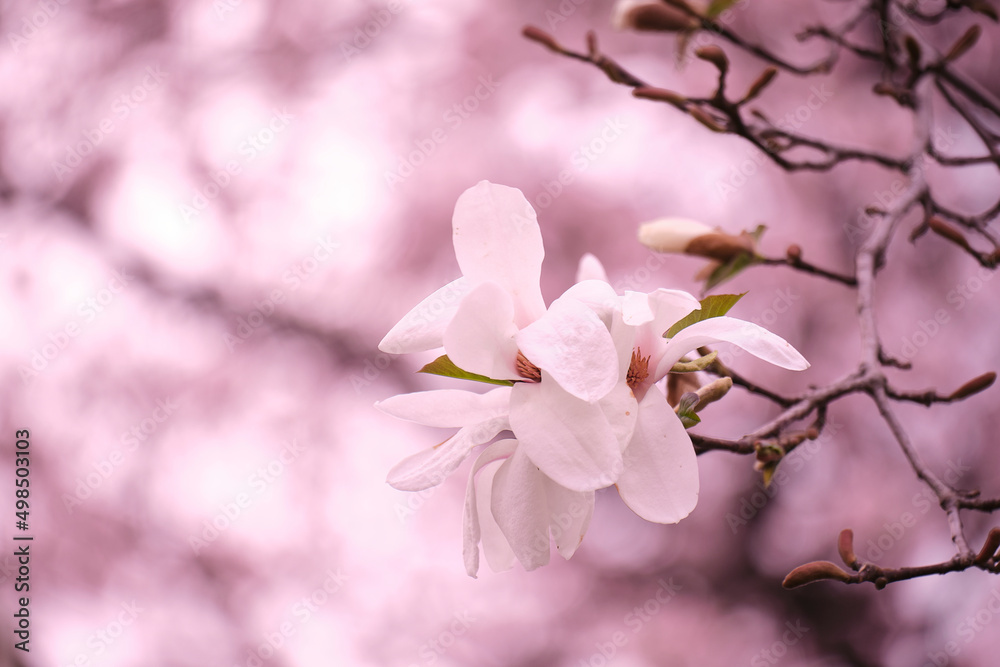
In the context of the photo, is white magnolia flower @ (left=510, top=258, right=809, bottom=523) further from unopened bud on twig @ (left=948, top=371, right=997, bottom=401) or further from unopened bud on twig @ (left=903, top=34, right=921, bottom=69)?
unopened bud on twig @ (left=903, top=34, right=921, bottom=69)

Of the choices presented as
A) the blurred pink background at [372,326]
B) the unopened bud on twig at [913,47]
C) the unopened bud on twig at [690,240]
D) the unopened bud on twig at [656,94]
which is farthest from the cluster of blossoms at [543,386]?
the blurred pink background at [372,326]

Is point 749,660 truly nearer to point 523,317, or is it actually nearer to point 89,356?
point 523,317

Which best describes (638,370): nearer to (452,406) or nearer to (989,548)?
(452,406)

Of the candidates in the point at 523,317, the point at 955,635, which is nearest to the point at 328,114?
the point at 523,317

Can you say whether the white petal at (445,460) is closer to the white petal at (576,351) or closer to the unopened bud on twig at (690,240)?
the white petal at (576,351)

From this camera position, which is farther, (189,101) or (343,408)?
(189,101)

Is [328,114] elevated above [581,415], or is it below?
below

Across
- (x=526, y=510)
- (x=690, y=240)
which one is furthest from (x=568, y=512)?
(x=690, y=240)

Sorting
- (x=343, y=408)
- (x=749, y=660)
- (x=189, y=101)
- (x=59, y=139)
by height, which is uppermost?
(x=189, y=101)
